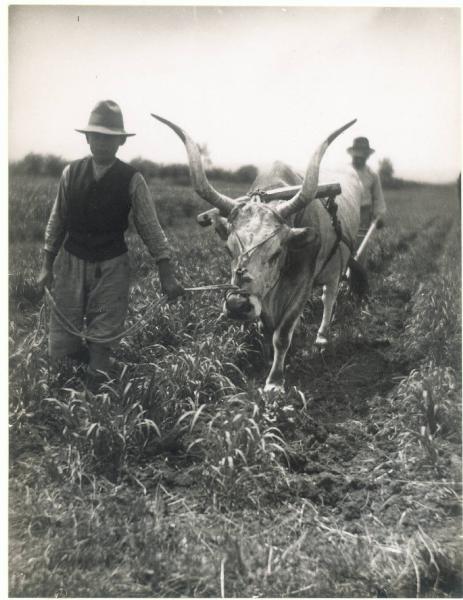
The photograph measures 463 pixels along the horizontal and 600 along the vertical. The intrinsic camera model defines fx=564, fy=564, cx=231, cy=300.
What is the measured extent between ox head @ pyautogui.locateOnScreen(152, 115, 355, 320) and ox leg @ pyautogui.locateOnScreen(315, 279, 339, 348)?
131 centimetres

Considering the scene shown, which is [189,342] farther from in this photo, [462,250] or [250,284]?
[462,250]

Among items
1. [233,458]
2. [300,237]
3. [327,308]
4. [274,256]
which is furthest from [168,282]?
[327,308]

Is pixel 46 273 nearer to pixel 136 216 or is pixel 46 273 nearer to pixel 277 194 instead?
pixel 136 216

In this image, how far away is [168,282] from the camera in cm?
356

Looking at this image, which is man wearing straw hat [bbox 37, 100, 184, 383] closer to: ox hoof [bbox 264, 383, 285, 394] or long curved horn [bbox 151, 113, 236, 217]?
long curved horn [bbox 151, 113, 236, 217]

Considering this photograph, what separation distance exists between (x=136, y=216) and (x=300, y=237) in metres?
1.07

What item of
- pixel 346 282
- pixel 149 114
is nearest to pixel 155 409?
pixel 149 114

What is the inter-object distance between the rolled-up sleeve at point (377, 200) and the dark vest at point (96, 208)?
2.90 m

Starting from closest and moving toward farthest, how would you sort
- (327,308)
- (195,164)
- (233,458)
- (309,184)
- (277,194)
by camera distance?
(233,458), (195,164), (309,184), (277,194), (327,308)

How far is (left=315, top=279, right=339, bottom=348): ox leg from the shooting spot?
16.3ft

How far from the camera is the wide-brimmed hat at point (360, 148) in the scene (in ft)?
16.3

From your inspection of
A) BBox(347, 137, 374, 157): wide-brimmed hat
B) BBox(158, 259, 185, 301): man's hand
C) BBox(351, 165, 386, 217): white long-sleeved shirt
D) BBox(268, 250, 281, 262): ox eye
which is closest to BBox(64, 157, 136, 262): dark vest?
BBox(158, 259, 185, 301): man's hand

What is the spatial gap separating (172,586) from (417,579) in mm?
1116

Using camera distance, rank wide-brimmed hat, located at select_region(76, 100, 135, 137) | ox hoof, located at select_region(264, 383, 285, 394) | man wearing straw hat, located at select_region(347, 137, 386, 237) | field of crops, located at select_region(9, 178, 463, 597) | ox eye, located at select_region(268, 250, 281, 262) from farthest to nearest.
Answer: man wearing straw hat, located at select_region(347, 137, 386, 237), ox hoof, located at select_region(264, 383, 285, 394), ox eye, located at select_region(268, 250, 281, 262), wide-brimmed hat, located at select_region(76, 100, 135, 137), field of crops, located at select_region(9, 178, 463, 597)
